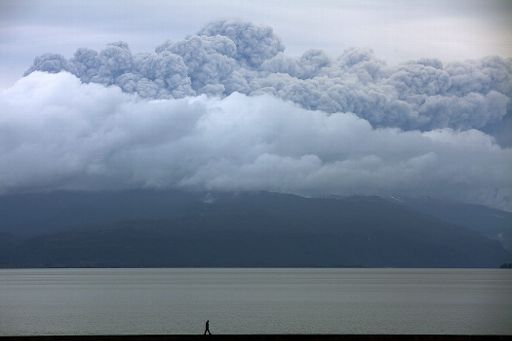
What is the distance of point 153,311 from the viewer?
9356cm

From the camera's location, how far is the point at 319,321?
77938mm

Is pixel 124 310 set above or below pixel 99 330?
above

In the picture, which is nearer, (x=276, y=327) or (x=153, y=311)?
(x=276, y=327)

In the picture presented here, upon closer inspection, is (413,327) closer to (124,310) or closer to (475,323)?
(475,323)

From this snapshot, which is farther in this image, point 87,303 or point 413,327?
point 87,303

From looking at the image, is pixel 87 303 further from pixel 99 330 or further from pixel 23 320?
pixel 99 330

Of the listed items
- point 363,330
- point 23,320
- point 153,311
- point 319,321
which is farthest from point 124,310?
point 363,330

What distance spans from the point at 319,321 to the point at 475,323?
13209 mm
